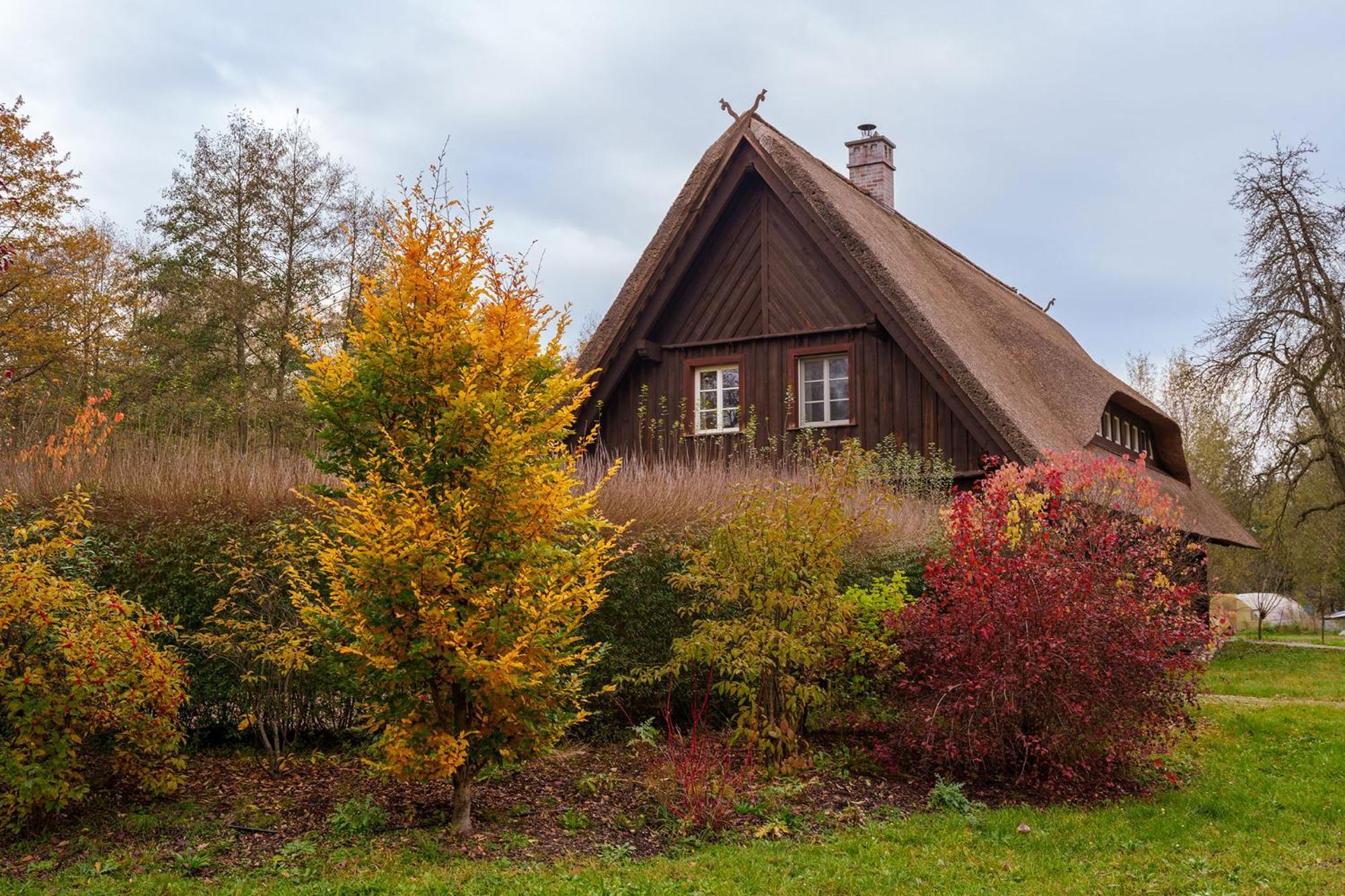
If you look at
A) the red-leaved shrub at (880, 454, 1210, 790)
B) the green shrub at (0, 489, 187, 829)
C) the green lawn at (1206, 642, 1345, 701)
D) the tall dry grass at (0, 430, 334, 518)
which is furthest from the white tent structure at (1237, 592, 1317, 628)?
the green shrub at (0, 489, 187, 829)

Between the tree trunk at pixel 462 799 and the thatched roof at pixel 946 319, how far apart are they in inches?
337

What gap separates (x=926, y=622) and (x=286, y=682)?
14.8ft

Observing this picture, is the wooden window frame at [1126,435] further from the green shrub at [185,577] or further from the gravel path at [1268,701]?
the green shrub at [185,577]

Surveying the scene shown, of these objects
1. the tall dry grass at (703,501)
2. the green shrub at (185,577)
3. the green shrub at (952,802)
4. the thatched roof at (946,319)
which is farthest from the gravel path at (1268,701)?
the green shrub at (185,577)

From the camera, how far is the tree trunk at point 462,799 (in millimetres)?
6387

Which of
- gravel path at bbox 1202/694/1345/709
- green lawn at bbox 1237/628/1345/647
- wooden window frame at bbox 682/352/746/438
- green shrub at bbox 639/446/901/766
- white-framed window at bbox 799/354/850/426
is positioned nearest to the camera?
green shrub at bbox 639/446/901/766

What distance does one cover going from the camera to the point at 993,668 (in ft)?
25.7

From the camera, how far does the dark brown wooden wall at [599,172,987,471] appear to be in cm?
1546

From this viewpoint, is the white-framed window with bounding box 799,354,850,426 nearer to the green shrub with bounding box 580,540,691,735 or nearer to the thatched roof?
the thatched roof

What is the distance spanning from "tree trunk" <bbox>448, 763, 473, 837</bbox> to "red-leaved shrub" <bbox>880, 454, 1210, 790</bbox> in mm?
3191

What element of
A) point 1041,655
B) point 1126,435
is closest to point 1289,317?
point 1126,435

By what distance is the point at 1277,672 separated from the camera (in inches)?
667

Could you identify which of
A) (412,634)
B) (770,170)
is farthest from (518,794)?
(770,170)

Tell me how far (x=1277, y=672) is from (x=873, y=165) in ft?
35.2
